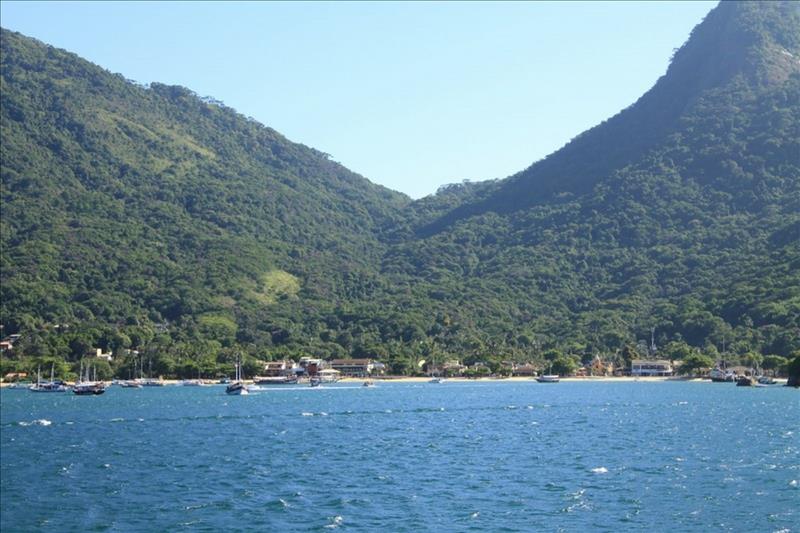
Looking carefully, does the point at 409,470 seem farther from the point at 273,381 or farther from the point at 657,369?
the point at 657,369

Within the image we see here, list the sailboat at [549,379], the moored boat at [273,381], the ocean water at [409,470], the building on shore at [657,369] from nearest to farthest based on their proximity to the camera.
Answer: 1. the ocean water at [409,470]
2. the moored boat at [273,381]
3. the sailboat at [549,379]
4. the building on shore at [657,369]

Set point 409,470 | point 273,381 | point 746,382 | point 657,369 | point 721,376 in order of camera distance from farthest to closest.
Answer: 1. point 657,369
2. point 273,381
3. point 721,376
4. point 746,382
5. point 409,470

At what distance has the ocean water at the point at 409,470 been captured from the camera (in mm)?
42438

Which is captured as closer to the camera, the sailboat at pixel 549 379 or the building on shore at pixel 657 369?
the sailboat at pixel 549 379

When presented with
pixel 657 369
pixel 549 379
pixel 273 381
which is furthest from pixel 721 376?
pixel 273 381

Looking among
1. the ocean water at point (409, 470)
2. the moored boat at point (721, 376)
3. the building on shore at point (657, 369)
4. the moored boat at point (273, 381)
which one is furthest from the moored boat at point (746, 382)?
the moored boat at point (273, 381)

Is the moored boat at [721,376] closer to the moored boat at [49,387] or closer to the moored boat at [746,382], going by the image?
the moored boat at [746,382]

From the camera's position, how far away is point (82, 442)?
74.9m

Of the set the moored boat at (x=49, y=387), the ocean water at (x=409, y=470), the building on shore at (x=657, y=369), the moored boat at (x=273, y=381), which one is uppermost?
the building on shore at (x=657, y=369)

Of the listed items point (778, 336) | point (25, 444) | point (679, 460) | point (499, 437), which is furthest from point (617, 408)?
point (778, 336)

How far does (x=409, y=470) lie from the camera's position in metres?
56.5

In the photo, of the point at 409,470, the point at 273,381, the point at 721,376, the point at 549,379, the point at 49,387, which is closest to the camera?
the point at 409,470

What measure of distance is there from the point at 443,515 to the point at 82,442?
3916 centimetres

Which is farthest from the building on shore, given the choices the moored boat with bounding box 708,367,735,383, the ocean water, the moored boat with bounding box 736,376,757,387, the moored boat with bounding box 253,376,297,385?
the ocean water
